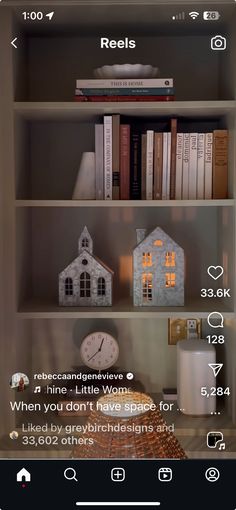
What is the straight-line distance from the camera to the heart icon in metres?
0.61

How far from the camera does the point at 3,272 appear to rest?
710 mm

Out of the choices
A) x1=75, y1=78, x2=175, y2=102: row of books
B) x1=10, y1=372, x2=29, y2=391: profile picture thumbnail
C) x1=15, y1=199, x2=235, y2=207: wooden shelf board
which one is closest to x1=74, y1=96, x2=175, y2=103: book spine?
x1=75, y1=78, x2=175, y2=102: row of books

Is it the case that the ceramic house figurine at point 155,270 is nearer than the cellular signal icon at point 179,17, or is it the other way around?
the cellular signal icon at point 179,17

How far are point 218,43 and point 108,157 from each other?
27 centimetres

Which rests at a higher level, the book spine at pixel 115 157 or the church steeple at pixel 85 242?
the book spine at pixel 115 157

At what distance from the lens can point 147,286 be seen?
0.70 m

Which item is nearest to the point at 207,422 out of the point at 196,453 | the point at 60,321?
the point at 196,453

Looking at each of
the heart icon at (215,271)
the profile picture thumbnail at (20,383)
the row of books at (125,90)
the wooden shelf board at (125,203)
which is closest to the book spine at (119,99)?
the row of books at (125,90)

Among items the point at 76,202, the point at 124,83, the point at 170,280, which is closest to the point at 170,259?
the point at 170,280

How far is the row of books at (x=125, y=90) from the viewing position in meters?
0.71

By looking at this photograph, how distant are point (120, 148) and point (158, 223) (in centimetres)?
16
